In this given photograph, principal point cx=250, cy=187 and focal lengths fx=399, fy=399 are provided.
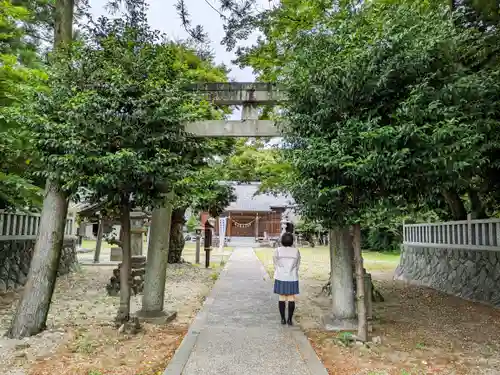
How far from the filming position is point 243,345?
5.31m

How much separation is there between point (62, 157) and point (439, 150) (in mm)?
4618

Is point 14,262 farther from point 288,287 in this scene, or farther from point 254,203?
point 254,203

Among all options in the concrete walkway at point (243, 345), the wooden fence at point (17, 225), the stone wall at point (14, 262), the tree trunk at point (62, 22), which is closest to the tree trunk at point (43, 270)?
the concrete walkway at point (243, 345)

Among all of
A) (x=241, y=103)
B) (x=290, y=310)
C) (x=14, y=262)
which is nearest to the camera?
(x=290, y=310)

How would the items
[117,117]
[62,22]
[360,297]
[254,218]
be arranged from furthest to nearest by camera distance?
[254,218]
[62,22]
[360,297]
[117,117]

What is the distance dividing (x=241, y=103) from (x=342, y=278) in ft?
11.2

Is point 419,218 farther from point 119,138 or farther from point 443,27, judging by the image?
point 119,138

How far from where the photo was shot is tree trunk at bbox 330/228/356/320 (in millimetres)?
6371

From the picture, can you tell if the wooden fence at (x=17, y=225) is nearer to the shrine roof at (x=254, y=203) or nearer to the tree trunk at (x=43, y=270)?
the tree trunk at (x=43, y=270)

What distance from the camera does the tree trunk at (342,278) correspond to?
6.37m

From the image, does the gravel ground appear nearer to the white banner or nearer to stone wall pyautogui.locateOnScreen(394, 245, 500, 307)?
stone wall pyautogui.locateOnScreen(394, 245, 500, 307)

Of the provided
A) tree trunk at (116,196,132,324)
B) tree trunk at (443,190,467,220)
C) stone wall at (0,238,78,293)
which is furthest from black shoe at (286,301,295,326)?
stone wall at (0,238,78,293)

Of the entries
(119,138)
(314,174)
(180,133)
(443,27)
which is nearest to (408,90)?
(443,27)

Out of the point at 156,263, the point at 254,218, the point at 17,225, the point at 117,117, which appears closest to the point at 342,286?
the point at 156,263
